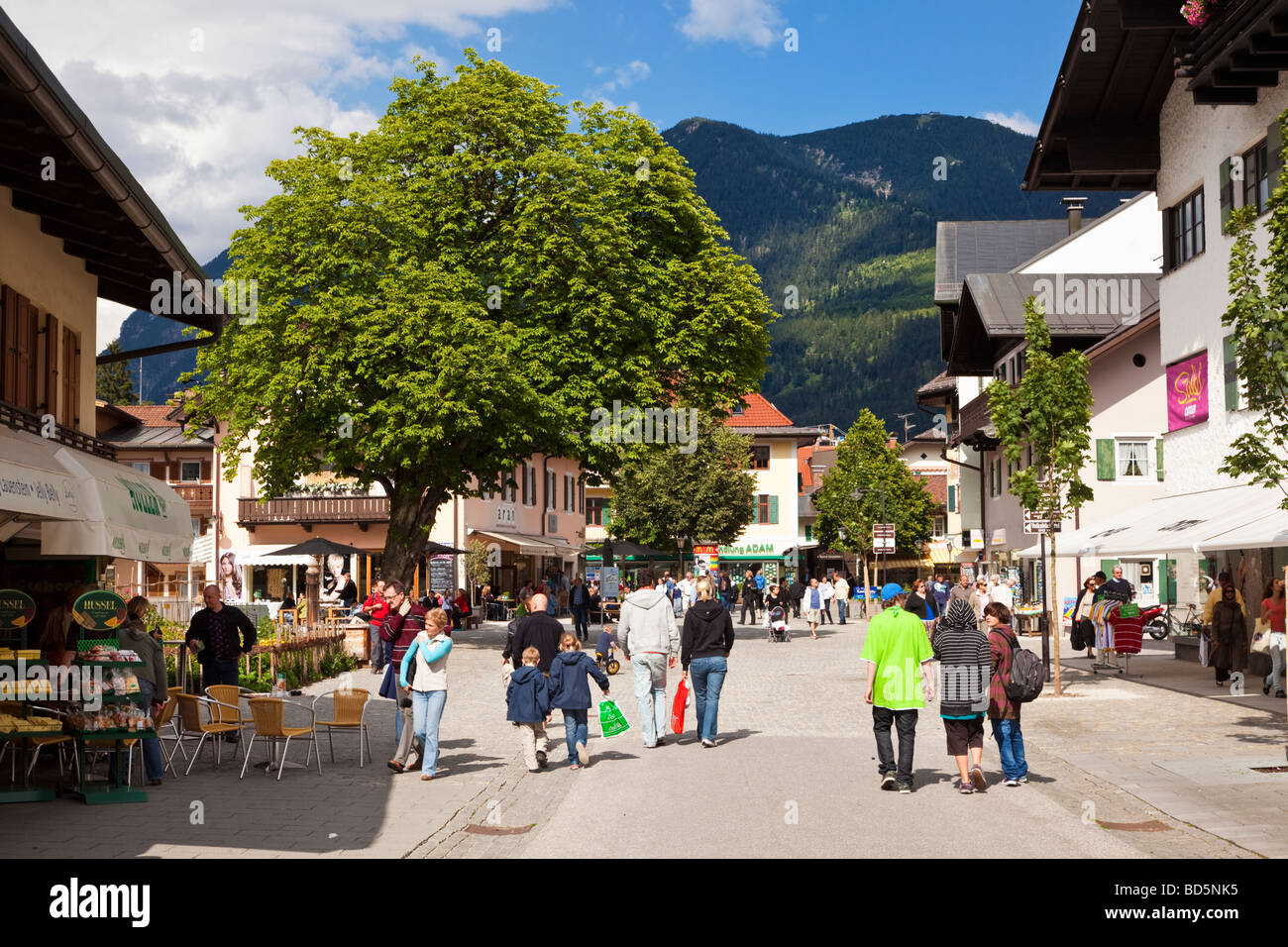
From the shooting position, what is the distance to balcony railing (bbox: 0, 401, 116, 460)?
1325 cm

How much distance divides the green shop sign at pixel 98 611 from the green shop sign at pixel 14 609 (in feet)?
2.03

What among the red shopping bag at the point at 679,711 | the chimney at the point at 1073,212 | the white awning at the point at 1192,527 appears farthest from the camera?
the chimney at the point at 1073,212

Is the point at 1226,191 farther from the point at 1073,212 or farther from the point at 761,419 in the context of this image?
the point at 761,419

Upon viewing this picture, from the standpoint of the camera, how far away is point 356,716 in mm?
14188

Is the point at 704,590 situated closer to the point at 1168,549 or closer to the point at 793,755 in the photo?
the point at 793,755

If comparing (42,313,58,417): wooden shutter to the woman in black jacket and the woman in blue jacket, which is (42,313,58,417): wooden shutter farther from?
the woman in black jacket

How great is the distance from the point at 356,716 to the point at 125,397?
8817 cm

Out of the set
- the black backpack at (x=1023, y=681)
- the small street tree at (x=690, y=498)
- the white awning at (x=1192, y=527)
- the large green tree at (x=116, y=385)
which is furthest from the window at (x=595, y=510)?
the black backpack at (x=1023, y=681)

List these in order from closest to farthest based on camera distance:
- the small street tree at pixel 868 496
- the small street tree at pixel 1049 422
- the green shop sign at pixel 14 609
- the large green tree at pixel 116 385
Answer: the green shop sign at pixel 14 609, the small street tree at pixel 1049 422, the small street tree at pixel 868 496, the large green tree at pixel 116 385

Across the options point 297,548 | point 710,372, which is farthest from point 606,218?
point 297,548

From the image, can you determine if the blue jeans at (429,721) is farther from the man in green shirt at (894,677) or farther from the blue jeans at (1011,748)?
the blue jeans at (1011,748)

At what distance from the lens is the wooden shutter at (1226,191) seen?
24.0 m

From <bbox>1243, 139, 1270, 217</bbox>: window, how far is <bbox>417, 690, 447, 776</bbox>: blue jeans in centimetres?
1573

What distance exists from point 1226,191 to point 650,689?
14.7 m
